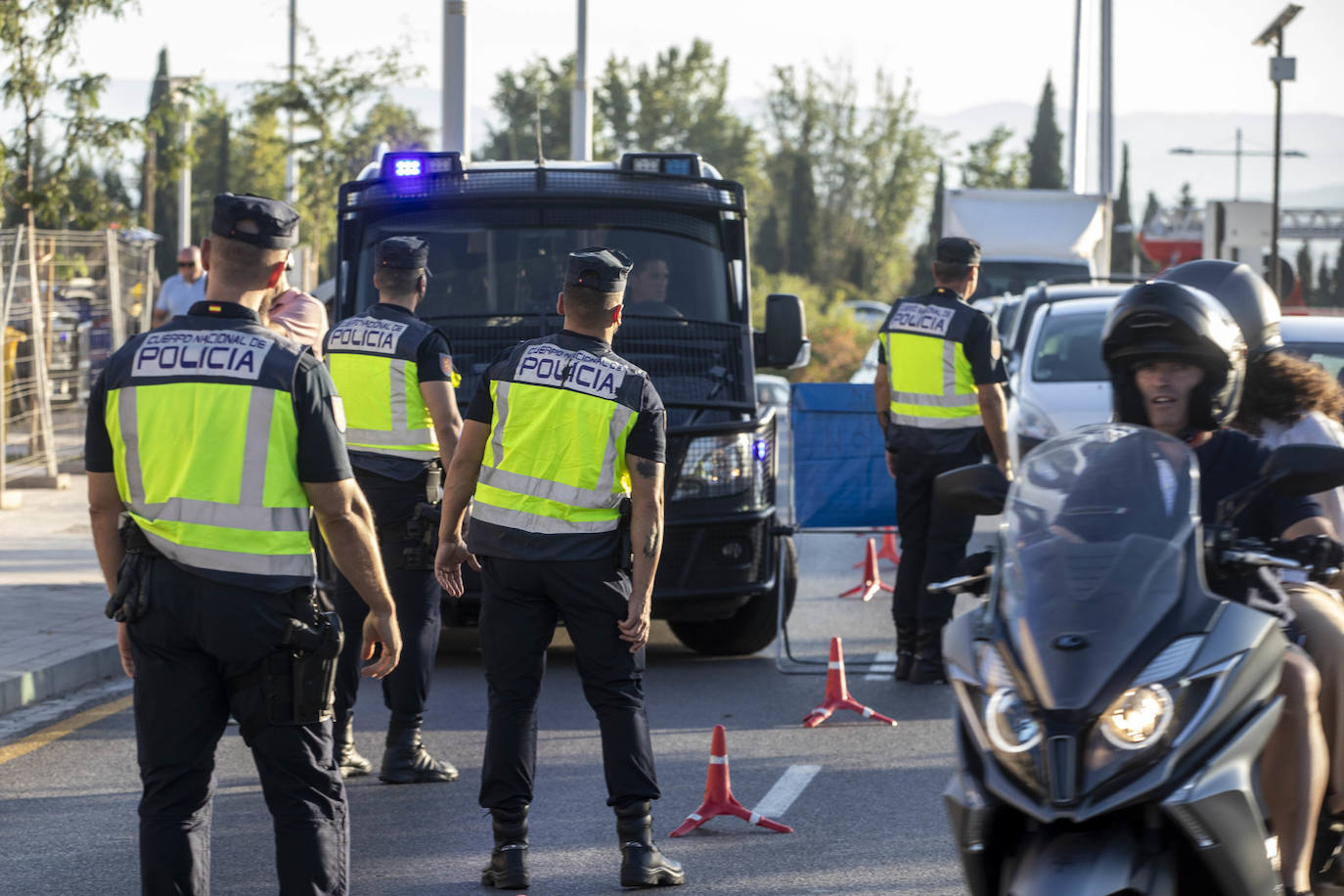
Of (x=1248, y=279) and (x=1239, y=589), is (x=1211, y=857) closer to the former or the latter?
(x=1239, y=589)

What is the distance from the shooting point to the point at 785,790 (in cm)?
680

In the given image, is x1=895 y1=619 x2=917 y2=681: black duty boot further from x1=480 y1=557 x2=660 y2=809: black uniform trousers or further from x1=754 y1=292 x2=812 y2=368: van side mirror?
x1=480 y1=557 x2=660 y2=809: black uniform trousers

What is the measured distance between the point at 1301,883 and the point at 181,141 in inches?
631

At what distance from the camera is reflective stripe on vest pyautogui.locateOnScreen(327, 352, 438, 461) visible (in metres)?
6.81

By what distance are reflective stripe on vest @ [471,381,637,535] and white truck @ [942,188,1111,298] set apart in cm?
1890

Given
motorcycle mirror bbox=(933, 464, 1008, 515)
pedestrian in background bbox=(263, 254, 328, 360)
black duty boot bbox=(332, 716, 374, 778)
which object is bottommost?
black duty boot bbox=(332, 716, 374, 778)

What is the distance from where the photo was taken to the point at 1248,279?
557 cm

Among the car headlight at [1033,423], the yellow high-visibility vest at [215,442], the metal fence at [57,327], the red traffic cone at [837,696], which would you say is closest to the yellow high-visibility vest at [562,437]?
the yellow high-visibility vest at [215,442]

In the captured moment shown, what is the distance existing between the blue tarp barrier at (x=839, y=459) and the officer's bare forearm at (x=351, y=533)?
17.5 feet

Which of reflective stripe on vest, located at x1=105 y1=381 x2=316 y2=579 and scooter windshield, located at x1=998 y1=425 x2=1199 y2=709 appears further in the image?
reflective stripe on vest, located at x1=105 y1=381 x2=316 y2=579

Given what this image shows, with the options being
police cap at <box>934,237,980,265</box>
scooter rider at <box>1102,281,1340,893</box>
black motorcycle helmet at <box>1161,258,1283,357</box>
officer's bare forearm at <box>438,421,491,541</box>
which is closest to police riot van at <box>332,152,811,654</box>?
police cap at <box>934,237,980,265</box>

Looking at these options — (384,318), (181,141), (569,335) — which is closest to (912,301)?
(384,318)

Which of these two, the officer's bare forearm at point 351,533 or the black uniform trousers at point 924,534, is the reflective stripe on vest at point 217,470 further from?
the black uniform trousers at point 924,534

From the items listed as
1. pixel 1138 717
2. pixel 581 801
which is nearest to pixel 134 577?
pixel 1138 717
